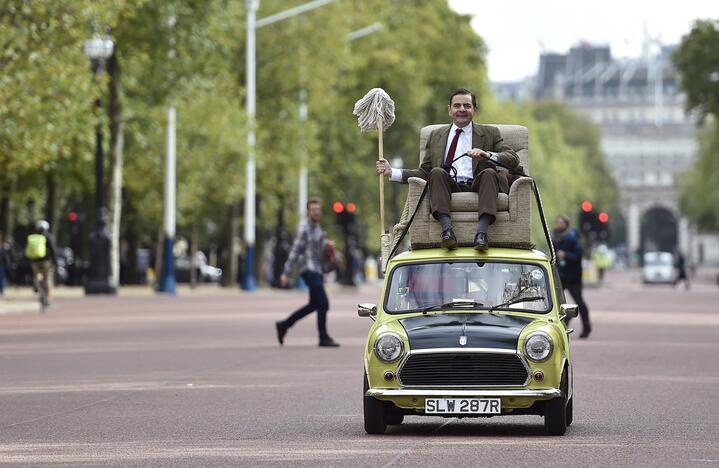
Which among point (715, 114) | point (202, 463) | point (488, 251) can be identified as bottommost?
point (202, 463)

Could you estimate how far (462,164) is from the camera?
48.3ft

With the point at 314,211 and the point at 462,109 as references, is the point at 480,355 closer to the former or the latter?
the point at 462,109

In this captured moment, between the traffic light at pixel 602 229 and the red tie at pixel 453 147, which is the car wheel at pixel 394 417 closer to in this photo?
the red tie at pixel 453 147

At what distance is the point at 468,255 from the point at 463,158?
1.12 m

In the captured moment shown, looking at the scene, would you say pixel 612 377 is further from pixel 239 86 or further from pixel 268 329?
pixel 239 86

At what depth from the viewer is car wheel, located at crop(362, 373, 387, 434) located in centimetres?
1335

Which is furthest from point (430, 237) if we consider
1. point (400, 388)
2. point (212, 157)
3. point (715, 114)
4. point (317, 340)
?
point (715, 114)

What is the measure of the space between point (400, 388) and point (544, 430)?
4.15 feet

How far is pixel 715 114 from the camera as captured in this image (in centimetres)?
6925

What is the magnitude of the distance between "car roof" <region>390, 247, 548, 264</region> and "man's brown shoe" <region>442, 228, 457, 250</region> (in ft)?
0.16

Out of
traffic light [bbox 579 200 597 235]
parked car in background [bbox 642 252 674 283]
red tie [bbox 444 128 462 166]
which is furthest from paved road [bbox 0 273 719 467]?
parked car in background [bbox 642 252 674 283]

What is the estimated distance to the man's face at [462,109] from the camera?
1462 cm

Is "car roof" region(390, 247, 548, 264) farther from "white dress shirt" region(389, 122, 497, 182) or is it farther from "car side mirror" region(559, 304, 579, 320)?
"white dress shirt" region(389, 122, 497, 182)

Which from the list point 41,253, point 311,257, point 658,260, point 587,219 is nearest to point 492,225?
point 311,257
